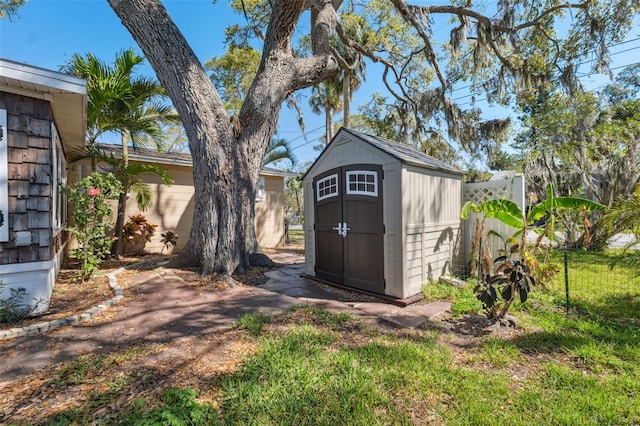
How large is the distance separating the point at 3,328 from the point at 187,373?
8.29 ft

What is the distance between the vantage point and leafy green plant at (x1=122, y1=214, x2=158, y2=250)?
7770mm

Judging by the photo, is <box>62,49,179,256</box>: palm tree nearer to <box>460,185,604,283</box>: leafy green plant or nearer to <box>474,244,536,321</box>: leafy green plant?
<box>460,185,604,283</box>: leafy green plant

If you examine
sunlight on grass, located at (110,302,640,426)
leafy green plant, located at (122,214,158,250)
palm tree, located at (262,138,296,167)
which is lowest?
sunlight on grass, located at (110,302,640,426)

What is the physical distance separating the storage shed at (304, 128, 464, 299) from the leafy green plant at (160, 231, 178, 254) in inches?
193

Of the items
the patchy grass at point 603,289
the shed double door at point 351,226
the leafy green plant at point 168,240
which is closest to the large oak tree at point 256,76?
the shed double door at point 351,226

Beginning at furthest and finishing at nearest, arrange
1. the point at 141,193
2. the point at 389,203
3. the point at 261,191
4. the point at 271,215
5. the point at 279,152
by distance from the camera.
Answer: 1. the point at 271,215
2. the point at 261,191
3. the point at 279,152
4. the point at 141,193
5. the point at 389,203

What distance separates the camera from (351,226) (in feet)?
16.2

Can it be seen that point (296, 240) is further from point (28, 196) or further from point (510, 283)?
point (510, 283)

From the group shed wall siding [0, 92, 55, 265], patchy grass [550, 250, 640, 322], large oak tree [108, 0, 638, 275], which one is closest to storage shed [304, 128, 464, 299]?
large oak tree [108, 0, 638, 275]

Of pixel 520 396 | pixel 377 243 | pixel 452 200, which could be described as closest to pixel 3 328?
pixel 377 243

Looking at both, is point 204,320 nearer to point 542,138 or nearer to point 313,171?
point 313,171

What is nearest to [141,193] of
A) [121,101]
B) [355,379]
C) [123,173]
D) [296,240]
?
[123,173]

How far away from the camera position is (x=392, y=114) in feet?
49.1

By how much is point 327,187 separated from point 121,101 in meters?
4.79
